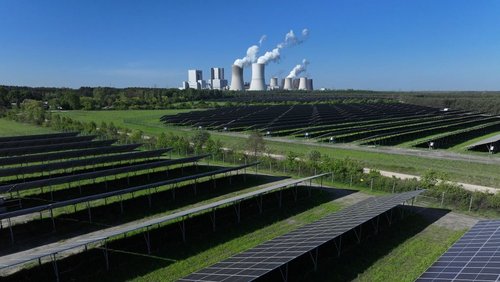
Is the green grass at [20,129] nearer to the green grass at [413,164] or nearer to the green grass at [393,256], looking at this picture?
the green grass at [413,164]

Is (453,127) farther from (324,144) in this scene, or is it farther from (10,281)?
(10,281)

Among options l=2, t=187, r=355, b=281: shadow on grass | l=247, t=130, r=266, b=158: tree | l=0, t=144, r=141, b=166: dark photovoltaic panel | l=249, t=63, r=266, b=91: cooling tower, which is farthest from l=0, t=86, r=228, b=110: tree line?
l=2, t=187, r=355, b=281: shadow on grass

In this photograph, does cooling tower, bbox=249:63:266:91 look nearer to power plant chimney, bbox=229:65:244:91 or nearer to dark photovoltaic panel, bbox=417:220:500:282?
power plant chimney, bbox=229:65:244:91

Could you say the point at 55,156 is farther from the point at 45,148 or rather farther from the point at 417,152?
the point at 417,152

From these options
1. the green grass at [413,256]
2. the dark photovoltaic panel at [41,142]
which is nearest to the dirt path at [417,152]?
the green grass at [413,256]

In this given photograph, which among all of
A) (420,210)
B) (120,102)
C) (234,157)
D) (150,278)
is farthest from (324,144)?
(120,102)

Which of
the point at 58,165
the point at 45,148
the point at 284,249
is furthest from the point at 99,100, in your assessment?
the point at 284,249
